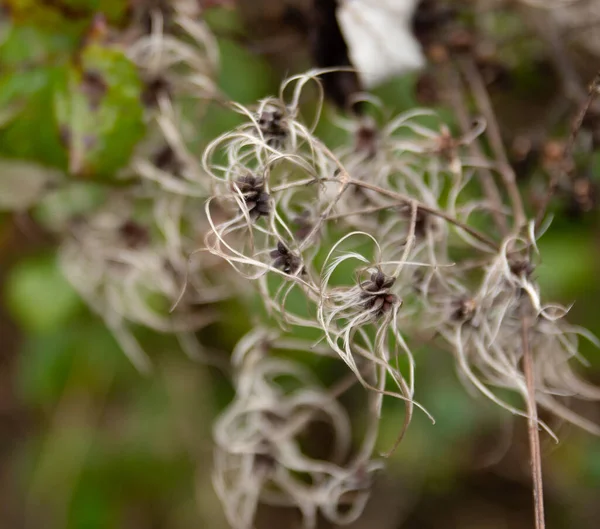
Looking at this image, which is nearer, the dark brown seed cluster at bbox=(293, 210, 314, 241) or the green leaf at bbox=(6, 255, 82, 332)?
the dark brown seed cluster at bbox=(293, 210, 314, 241)

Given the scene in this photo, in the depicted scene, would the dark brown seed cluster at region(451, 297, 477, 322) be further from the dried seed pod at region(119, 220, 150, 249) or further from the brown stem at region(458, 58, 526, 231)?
the dried seed pod at region(119, 220, 150, 249)

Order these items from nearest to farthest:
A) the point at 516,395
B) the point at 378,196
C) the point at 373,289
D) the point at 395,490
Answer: the point at 373,289 < the point at 378,196 < the point at 516,395 < the point at 395,490

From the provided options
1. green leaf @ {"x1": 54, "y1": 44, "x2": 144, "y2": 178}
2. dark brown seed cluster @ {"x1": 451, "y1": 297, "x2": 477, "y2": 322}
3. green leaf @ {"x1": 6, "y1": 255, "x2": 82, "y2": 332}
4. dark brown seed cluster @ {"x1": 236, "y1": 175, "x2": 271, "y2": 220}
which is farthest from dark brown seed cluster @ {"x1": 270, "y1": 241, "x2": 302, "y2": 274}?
green leaf @ {"x1": 6, "y1": 255, "x2": 82, "y2": 332}

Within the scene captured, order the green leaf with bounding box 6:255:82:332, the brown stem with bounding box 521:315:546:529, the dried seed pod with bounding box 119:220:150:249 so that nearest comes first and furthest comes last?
the brown stem with bounding box 521:315:546:529
the dried seed pod with bounding box 119:220:150:249
the green leaf with bounding box 6:255:82:332

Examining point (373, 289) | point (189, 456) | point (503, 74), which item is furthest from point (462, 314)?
point (189, 456)

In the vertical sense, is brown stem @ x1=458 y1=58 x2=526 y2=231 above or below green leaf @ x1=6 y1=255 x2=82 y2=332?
above

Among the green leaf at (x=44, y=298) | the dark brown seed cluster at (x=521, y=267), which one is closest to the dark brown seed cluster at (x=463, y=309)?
the dark brown seed cluster at (x=521, y=267)

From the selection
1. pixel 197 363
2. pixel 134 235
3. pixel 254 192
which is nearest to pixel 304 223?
pixel 254 192

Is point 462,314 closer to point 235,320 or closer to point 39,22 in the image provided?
point 235,320
